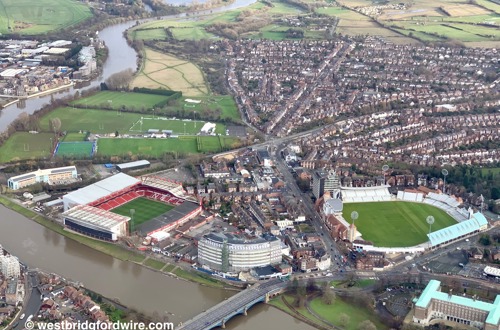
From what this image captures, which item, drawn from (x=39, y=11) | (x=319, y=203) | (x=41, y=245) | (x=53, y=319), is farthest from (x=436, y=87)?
(x=39, y=11)

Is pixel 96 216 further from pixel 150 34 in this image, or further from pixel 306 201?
pixel 150 34

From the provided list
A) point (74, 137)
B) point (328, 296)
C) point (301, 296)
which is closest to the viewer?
point (328, 296)

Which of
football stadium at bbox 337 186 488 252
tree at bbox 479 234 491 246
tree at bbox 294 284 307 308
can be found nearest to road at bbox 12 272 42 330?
tree at bbox 294 284 307 308

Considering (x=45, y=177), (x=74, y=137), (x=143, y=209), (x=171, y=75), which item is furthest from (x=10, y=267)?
(x=171, y=75)

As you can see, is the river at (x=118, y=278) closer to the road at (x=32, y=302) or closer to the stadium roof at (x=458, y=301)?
the road at (x=32, y=302)

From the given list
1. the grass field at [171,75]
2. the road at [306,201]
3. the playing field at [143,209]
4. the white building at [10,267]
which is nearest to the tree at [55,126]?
the grass field at [171,75]
